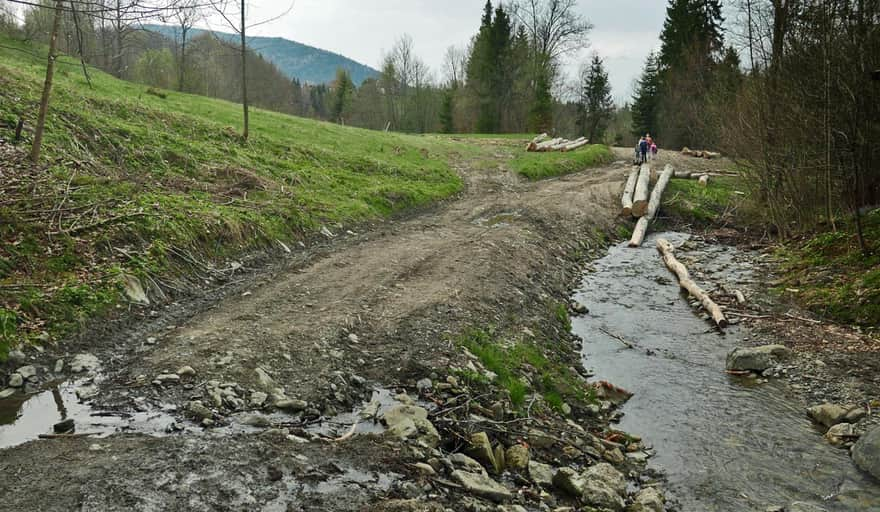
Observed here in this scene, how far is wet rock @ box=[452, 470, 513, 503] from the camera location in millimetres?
5148

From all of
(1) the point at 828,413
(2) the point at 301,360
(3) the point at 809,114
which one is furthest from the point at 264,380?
(3) the point at 809,114

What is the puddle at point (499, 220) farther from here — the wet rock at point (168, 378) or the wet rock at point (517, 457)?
the wet rock at point (168, 378)

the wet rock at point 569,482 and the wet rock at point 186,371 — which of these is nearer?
the wet rock at point 569,482

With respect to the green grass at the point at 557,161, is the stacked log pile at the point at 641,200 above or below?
below

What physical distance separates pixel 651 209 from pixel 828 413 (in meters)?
15.0

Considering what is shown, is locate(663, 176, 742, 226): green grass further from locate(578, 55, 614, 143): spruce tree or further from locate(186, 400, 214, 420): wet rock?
locate(578, 55, 614, 143): spruce tree

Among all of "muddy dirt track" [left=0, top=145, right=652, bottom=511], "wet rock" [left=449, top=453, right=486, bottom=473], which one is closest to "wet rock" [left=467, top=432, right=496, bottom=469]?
"wet rock" [left=449, top=453, right=486, bottom=473]

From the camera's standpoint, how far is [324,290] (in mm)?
9539

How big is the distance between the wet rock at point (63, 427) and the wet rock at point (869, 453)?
8.04m

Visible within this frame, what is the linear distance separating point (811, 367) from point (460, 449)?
6241 mm

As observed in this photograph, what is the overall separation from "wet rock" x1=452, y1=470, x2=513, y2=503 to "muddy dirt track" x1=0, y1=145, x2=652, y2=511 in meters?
0.46

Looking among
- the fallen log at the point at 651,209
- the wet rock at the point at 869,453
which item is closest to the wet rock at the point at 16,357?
the wet rock at the point at 869,453

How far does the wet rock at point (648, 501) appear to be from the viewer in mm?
5453

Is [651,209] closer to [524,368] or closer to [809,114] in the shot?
[809,114]
